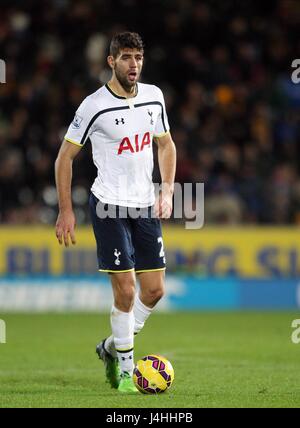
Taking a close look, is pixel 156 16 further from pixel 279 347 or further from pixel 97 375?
pixel 97 375

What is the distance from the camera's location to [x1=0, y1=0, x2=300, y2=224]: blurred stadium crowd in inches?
645

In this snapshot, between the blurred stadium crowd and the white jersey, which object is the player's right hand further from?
the blurred stadium crowd

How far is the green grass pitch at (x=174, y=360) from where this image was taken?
7.37m

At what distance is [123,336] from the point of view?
7930 millimetres

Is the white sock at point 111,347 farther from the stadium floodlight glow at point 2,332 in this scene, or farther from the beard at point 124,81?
the stadium floodlight glow at point 2,332

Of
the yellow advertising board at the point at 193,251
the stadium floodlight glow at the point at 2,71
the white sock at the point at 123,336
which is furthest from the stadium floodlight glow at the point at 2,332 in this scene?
the stadium floodlight glow at the point at 2,71

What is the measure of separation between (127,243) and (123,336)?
718 millimetres

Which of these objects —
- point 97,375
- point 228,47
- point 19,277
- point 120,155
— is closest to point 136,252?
point 120,155

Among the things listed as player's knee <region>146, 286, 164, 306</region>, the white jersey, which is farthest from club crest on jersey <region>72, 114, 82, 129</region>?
player's knee <region>146, 286, 164, 306</region>

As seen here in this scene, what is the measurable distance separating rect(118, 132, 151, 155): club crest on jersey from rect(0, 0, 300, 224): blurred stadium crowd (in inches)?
304

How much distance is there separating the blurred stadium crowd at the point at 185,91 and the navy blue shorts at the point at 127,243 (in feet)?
25.2

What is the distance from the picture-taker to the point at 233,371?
913 centimetres

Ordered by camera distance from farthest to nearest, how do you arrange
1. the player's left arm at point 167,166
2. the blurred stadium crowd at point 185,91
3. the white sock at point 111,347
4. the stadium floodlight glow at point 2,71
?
the stadium floodlight glow at point 2,71 → the blurred stadium crowd at point 185,91 → the white sock at point 111,347 → the player's left arm at point 167,166

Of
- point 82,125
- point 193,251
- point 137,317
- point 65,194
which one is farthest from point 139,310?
point 193,251
